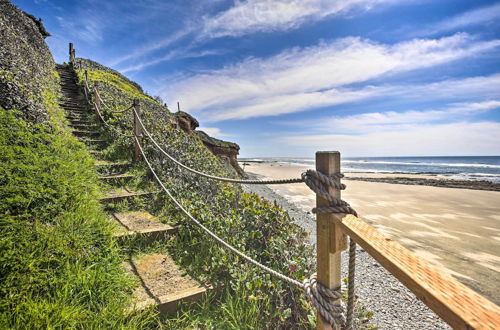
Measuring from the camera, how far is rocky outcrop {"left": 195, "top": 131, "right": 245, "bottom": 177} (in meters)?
17.2

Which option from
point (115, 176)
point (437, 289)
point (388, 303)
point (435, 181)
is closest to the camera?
point (437, 289)

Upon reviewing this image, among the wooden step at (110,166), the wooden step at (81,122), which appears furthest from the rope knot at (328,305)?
the wooden step at (81,122)

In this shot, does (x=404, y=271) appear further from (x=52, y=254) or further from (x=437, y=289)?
(x=52, y=254)

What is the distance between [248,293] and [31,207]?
2.59 meters

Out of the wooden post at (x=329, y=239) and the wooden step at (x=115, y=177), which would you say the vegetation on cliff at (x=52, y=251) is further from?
the wooden post at (x=329, y=239)

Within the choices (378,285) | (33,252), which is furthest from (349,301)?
(378,285)

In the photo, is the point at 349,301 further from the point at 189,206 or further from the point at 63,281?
the point at 189,206

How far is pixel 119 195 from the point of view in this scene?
4344 millimetres

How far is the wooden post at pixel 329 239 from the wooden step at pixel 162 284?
1.64 meters

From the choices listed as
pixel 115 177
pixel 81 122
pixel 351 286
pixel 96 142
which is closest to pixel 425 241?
pixel 351 286

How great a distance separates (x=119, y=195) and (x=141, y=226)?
1.11 m

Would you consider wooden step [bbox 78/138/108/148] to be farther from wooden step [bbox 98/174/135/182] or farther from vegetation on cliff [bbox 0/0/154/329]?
vegetation on cliff [bbox 0/0/154/329]

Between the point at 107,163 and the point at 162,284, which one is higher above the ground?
the point at 107,163

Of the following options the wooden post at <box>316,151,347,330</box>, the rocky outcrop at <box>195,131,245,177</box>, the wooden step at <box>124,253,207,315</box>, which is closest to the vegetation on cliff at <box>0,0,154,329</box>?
the wooden step at <box>124,253,207,315</box>
